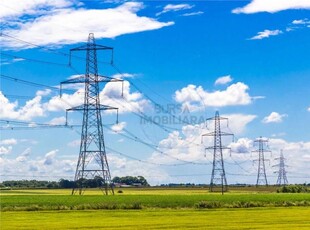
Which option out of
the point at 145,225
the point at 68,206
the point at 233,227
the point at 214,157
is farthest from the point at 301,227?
the point at 214,157

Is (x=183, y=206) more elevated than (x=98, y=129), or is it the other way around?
(x=98, y=129)

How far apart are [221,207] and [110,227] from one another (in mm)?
36879

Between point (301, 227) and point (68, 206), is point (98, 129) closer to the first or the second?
point (68, 206)

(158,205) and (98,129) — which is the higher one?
(98,129)

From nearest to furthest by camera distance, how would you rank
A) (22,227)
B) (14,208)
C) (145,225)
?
(22,227) → (145,225) → (14,208)

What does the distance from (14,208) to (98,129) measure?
49.6 feet

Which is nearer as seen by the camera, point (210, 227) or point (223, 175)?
point (210, 227)

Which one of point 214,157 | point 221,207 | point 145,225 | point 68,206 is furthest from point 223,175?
point 145,225

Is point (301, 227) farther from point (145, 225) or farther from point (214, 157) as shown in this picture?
point (214, 157)

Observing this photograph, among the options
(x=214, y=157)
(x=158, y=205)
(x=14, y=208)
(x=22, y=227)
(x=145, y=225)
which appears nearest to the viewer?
(x=22, y=227)

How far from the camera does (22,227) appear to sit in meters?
42.4

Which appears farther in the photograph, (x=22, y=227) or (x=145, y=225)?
(x=145, y=225)

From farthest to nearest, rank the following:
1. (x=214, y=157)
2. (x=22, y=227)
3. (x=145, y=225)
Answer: (x=214, y=157) → (x=145, y=225) → (x=22, y=227)

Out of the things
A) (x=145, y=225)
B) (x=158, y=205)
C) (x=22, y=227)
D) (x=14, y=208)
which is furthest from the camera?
(x=158, y=205)
